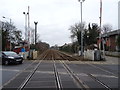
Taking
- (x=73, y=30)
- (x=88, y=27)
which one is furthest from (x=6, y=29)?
(x=88, y=27)

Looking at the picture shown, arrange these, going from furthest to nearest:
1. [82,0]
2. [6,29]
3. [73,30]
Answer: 1. [73,30]
2. [6,29]
3. [82,0]

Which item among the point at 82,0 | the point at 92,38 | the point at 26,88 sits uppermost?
the point at 82,0

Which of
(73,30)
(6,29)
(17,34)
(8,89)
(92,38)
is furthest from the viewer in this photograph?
(73,30)

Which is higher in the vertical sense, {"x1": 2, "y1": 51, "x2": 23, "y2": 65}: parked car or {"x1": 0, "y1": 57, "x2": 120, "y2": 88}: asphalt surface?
{"x1": 2, "y1": 51, "x2": 23, "y2": 65}: parked car

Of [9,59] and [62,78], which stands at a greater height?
[9,59]

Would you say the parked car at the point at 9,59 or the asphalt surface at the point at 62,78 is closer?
the asphalt surface at the point at 62,78

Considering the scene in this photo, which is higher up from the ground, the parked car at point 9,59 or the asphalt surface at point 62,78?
the parked car at point 9,59

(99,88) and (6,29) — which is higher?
(6,29)

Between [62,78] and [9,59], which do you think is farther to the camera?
[9,59]

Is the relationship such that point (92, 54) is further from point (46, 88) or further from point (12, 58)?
point (46, 88)

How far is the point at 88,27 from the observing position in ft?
320

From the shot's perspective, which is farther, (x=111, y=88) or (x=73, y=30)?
(x=73, y=30)

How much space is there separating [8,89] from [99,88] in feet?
11.8

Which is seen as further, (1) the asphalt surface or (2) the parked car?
(2) the parked car
